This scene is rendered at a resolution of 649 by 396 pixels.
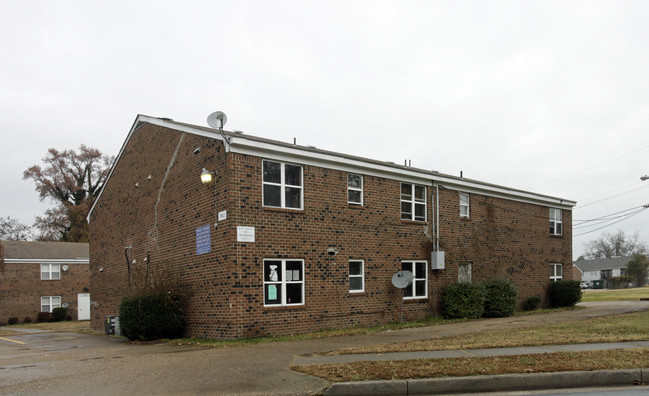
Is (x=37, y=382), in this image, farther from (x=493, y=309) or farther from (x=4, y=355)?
(x=493, y=309)

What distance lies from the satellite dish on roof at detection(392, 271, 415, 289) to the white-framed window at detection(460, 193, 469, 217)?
→ 5.34 meters

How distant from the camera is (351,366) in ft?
28.8

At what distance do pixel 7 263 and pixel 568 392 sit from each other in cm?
3826

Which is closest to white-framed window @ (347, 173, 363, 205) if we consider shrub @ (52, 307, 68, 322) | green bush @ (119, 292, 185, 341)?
green bush @ (119, 292, 185, 341)

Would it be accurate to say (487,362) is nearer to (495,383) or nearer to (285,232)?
(495,383)

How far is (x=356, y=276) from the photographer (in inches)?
686

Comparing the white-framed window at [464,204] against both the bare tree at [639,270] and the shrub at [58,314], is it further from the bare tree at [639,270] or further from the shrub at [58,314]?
the bare tree at [639,270]

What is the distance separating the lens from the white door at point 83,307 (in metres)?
39.1

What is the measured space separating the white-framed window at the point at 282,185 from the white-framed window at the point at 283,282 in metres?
1.72

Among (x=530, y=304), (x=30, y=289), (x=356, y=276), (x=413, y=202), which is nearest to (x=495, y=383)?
(x=356, y=276)

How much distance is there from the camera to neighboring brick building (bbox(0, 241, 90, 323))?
120 feet

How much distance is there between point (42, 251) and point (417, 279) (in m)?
31.3

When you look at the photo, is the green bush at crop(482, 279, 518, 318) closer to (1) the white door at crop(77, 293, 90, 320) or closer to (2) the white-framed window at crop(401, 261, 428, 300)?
(2) the white-framed window at crop(401, 261, 428, 300)

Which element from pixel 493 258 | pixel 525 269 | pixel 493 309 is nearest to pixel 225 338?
pixel 493 309
